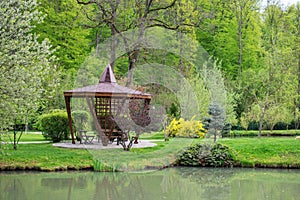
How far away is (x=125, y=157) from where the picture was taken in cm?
1357

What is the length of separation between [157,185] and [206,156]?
351 cm

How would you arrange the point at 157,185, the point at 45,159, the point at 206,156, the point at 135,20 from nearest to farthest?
the point at 157,185, the point at 45,159, the point at 206,156, the point at 135,20

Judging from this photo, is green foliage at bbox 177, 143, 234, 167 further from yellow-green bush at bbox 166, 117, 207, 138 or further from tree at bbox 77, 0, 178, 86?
tree at bbox 77, 0, 178, 86

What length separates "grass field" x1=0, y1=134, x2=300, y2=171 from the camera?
501 inches

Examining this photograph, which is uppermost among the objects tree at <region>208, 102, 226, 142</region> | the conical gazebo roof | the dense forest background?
the dense forest background

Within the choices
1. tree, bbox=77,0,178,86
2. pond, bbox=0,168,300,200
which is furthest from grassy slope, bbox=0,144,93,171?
tree, bbox=77,0,178,86

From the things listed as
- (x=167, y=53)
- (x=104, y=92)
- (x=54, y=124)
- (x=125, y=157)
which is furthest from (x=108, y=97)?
(x=167, y=53)

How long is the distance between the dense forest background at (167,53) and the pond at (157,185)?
1.71 meters

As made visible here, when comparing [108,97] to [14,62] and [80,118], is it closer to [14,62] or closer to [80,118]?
[80,118]

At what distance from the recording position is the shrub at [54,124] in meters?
16.5

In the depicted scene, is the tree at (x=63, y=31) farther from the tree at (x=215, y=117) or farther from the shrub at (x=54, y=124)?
the shrub at (x=54, y=124)

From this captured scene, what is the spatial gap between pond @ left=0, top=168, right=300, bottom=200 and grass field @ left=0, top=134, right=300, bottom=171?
0.37 meters

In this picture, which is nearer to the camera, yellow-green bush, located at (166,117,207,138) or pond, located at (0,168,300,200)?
pond, located at (0,168,300,200)

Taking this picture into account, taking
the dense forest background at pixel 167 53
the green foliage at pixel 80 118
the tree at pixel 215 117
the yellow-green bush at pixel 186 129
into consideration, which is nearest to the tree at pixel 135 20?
the dense forest background at pixel 167 53
